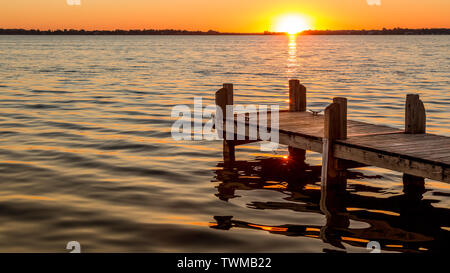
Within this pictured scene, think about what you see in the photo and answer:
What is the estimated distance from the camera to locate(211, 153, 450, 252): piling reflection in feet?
31.5

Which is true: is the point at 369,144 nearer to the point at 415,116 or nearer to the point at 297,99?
the point at 415,116

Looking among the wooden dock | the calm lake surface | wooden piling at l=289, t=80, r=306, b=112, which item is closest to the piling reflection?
the calm lake surface

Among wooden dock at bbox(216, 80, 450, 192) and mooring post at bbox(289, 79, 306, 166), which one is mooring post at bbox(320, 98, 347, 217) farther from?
mooring post at bbox(289, 79, 306, 166)

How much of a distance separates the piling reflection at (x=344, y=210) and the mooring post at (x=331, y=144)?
7cm

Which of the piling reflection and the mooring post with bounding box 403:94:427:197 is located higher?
the mooring post with bounding box 403:94:427:197

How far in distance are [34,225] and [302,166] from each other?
23.6ft

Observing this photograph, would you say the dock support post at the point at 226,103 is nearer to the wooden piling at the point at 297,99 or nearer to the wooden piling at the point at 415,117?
the wooden piling at the point at 297,99

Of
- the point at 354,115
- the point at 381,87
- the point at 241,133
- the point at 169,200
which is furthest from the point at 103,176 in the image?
the point at 381,87

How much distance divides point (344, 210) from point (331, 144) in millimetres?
1289

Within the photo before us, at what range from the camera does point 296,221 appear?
34.3 ft

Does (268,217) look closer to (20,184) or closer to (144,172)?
(144,172)

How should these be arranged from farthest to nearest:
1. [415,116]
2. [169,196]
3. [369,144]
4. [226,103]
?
[226,103] → [169,196] → [415,116] → [369,144]

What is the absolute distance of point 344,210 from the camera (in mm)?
11141

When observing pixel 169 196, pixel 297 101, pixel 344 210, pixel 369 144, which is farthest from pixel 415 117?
pixel 169 196
